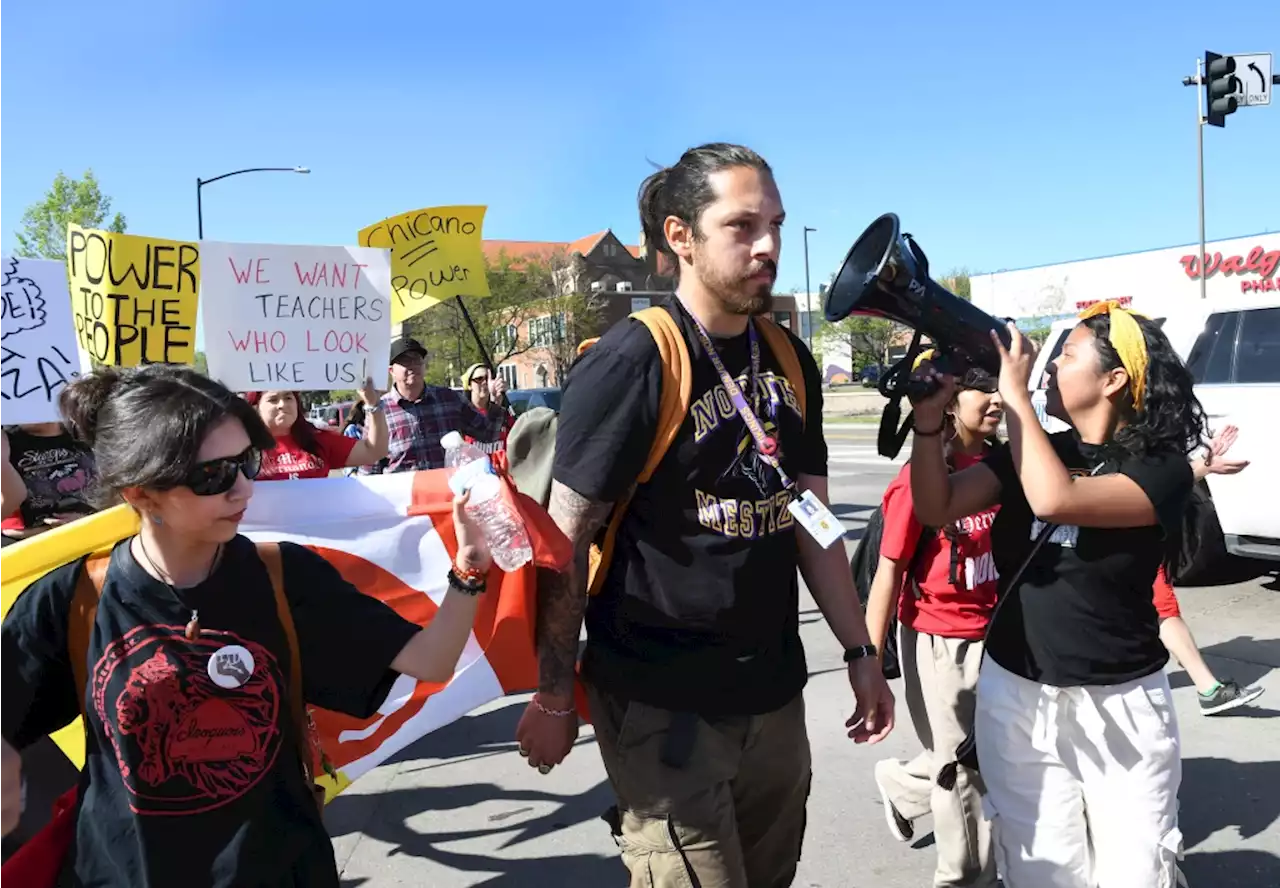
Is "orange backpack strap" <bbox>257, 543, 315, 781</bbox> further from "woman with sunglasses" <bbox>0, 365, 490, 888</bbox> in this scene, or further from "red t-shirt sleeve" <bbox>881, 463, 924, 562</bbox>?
"red t-shirt sleeve" <bbox>881, 463, 924, 562</bbox>

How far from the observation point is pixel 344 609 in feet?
6.24

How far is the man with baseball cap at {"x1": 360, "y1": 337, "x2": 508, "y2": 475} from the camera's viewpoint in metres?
6.59

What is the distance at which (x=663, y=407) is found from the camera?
2.18 metres

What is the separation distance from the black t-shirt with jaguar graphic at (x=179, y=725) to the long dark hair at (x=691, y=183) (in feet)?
3.89

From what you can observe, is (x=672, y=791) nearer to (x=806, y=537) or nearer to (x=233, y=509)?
(x=806, y=537)

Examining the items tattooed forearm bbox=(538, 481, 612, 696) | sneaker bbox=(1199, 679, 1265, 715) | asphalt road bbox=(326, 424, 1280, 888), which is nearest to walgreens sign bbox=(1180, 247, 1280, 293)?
sneaker bbox=(1199, 679, 1265, 715)

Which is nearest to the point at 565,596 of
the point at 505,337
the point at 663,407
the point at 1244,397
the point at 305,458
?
the point at 663,407

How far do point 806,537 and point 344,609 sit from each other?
1160 mm

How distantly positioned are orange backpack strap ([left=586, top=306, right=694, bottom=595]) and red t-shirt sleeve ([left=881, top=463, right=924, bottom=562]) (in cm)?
123

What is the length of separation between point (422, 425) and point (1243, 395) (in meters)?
5.78

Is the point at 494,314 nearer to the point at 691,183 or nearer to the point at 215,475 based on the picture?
the point at 691,183

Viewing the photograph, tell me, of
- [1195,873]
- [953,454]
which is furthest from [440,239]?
[1195,873]

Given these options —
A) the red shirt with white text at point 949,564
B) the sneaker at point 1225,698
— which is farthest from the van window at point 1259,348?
the red shirt with white text at point 949,564

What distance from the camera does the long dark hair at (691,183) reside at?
2.29 m
